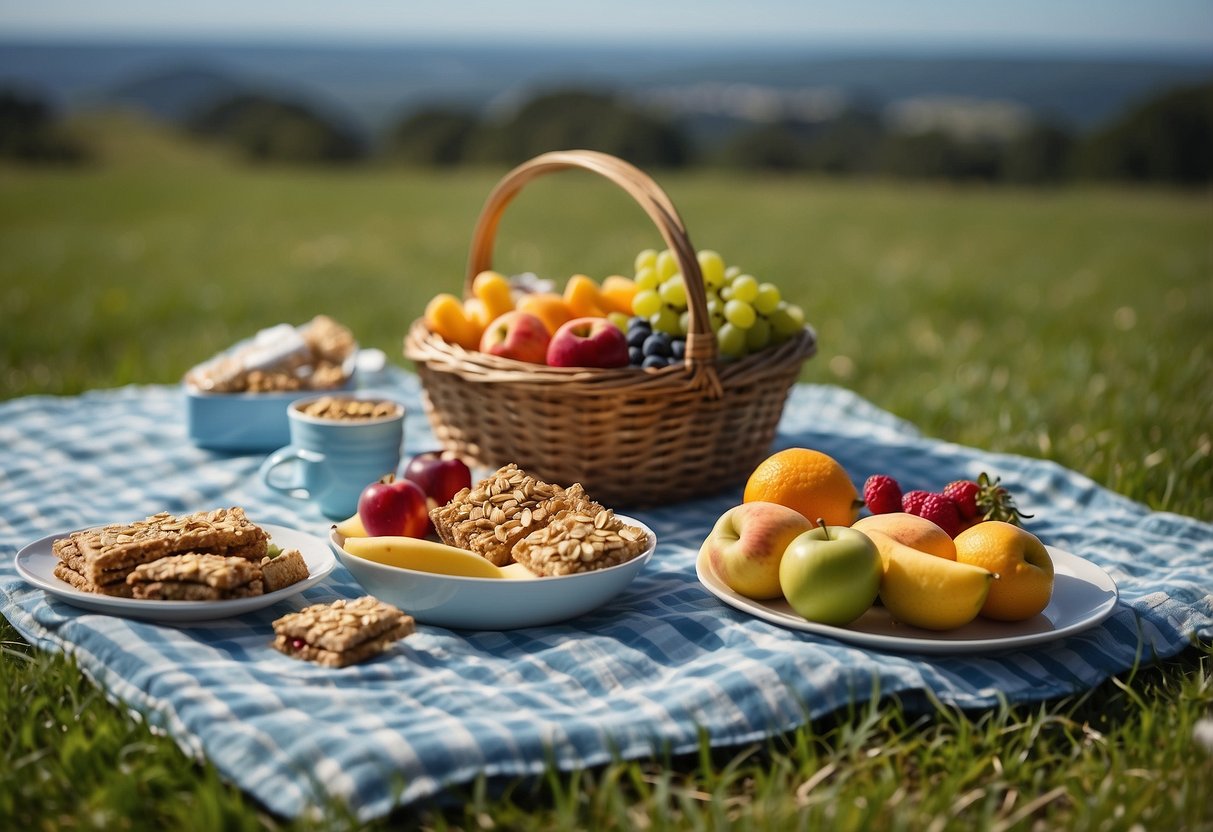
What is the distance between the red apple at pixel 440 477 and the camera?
2.81m

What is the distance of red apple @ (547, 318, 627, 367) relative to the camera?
2979 millimetres

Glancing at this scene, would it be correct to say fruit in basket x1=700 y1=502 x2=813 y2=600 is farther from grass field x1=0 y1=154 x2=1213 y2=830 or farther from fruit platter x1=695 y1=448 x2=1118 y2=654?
grass field x1=0 y1=154 x2=1213 y2=830

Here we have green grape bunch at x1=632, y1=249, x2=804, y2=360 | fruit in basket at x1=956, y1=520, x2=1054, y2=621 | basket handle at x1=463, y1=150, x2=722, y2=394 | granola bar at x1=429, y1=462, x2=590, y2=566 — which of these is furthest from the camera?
green grape bunch at x1=632, y1=249, x2=804, y2=360

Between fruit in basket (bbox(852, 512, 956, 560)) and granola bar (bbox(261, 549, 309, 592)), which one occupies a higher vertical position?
fruit in basket (bbox(852, 512, 956, 560))

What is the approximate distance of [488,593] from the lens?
2225mm

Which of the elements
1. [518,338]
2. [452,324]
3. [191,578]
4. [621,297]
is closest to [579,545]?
[191,578]

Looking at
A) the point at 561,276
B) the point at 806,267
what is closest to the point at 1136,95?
the point at 806,267

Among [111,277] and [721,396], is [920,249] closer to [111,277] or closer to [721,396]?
[111,277]

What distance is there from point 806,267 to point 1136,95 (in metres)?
11.2

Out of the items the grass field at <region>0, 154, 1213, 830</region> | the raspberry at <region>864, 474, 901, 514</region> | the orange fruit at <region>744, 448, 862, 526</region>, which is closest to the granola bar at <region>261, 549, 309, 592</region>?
the grass field at <region>0, 154, 1213, 830</region>

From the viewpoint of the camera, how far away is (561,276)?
8.13 metres

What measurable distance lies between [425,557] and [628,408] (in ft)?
2.87

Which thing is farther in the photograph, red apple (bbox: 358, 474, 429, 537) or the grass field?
red apple (bbox: 358, 474, 429, 537)

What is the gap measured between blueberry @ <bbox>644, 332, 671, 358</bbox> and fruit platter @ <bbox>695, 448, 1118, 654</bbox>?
2.11 ft
